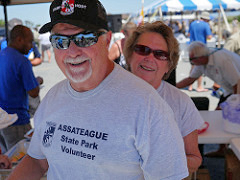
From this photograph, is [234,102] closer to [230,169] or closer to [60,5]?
[230,169]

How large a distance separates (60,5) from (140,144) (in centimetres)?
60

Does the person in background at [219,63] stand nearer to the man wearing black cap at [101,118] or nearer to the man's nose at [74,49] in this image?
the man wearing black cap at [101,118]

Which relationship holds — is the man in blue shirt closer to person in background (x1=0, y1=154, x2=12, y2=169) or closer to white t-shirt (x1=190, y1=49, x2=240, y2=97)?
person in background (x1=0, y1=154, x2=12, y2=169)

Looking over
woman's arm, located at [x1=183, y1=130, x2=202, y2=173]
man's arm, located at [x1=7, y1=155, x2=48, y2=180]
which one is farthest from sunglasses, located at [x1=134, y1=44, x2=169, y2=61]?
man's arm, located at [x1=7, y1=155, x2=48, y2=180]

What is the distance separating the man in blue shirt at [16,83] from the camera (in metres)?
2.79

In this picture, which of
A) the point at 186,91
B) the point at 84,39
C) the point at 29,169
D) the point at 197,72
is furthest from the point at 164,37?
the point at 186,91

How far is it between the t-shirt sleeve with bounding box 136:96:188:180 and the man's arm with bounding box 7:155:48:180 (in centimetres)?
55

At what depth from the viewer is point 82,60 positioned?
1063mm

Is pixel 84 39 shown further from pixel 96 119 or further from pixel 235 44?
pixel 235 44

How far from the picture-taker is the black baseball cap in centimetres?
102

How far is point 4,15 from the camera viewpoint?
3477 mm

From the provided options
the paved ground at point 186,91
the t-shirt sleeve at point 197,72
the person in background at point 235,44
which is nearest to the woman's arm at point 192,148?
the paved ground at point 186,91

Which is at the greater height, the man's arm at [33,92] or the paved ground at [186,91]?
the man's arm at [33,92]

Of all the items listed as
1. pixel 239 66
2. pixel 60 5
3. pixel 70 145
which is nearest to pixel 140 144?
pixel 70 145
